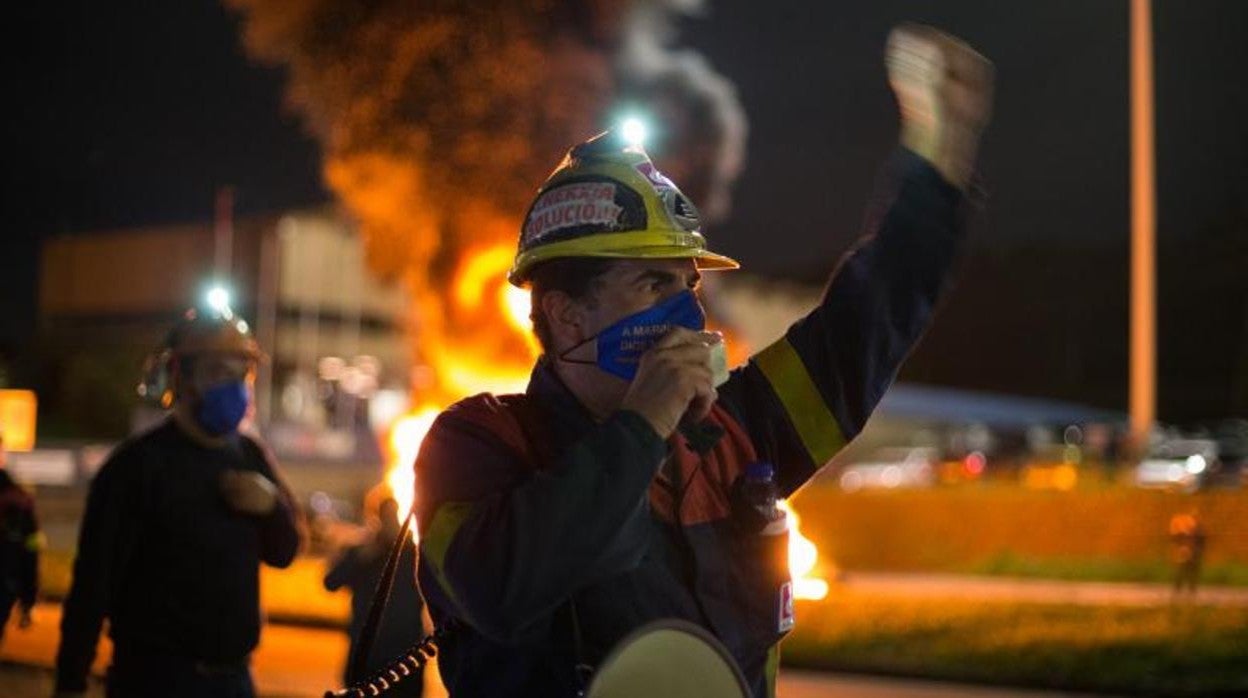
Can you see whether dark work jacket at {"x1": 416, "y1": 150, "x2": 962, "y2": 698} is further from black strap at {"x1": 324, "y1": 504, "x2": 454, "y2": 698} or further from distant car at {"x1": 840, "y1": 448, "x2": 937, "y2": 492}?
distant car at {"x1": 840, "y1": 448, "x2": 937, "y2": 492}

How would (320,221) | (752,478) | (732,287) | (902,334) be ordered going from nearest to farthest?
1. (752,478)
2. (902,334)
3. (732,287)
4. (320,221)

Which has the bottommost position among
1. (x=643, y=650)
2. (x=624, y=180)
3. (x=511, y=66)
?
(x=643, y=650)

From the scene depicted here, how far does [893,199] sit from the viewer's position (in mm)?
2801

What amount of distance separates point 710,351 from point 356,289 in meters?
→ 61.8

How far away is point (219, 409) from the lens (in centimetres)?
541

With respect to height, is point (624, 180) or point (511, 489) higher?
point (624, 180)

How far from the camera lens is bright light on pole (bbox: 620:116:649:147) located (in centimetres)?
269

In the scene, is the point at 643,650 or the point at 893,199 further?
the point at 893,199

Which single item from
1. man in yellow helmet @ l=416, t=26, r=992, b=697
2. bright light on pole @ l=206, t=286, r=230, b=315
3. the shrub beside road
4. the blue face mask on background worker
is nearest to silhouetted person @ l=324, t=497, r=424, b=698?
bright light on pole @ l=206, t=286, r=230, b=315

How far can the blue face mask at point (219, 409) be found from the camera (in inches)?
213

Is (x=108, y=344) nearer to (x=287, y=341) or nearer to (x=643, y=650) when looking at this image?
(x=287, y=341)

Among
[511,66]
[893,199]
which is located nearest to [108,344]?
[511,66]

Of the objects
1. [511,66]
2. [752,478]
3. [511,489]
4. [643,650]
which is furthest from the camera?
[511,66]

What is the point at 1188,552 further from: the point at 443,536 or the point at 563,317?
the point at 443,536
